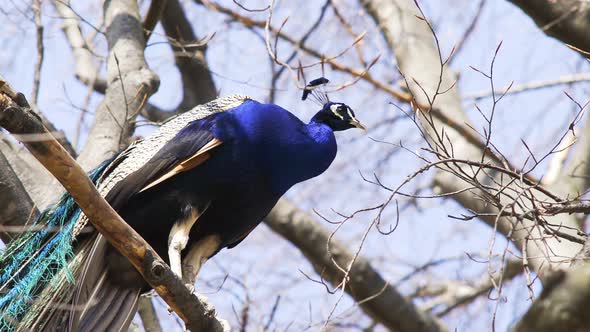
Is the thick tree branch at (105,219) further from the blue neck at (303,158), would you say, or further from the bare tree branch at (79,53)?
the bare tree branch at (79,53)

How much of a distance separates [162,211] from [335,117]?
1101mm

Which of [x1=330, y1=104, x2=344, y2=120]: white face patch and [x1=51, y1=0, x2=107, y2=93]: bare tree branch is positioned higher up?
[x1=330, y1=104, x2=344, y2=120]: white face patch

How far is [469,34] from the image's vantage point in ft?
20.8

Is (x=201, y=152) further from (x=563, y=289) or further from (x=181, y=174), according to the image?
(x=563, y=289)

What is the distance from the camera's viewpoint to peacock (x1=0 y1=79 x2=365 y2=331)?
3.57 m

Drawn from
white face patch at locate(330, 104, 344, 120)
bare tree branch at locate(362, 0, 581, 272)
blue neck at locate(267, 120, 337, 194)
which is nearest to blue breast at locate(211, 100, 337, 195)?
blue neck at locate(267, 120, 337, 194)

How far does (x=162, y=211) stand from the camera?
3.73 meters

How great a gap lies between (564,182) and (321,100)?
167cm

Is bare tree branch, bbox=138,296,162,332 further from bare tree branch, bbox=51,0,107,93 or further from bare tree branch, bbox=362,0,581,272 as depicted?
bare tree branch, bbox=362,0,581,272

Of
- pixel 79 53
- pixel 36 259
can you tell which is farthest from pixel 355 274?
pixel 79 53

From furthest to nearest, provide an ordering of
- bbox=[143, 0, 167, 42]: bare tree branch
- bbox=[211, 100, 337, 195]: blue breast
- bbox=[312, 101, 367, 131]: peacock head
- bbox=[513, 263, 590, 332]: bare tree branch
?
bbox=[143, 0, 167, 42]: bare tree branch → bbox=[312, 101, 367, 131]: peacock head → bbox=[211, 100, 337, 195]: blue breast → bbox=[513, 263, 590, 332]: bare tree branch

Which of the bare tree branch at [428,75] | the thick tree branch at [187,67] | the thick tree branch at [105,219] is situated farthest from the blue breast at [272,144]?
the thick tree branch at [187,67]

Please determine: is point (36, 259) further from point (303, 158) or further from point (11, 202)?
point (303, 158)

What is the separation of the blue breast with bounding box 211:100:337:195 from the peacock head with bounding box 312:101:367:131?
239mm
